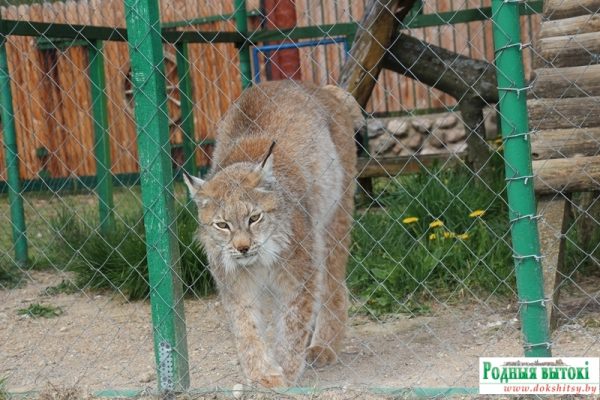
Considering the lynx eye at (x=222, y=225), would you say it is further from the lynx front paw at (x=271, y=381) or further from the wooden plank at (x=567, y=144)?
the wooden plank at (x=567, y=144)

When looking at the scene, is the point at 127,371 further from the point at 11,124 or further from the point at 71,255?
the point at 11,124

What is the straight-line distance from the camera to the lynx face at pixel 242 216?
4.52 meters

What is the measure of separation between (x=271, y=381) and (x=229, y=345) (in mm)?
1057

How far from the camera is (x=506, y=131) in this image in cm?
360

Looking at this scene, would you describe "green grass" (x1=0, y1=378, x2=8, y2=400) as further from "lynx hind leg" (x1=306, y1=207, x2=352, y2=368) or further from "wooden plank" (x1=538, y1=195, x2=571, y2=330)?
"wooden plank" (x1=538, y1=195, x2=571, y2=330)

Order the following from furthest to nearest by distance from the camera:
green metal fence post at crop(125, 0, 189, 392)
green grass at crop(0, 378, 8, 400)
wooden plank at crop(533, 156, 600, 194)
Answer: wooden plank at crop(533, 156, 600, 194)
green grass at crop(0, 378, 8, 400)
green metal fence post at crop(125, 0, 189, 392)

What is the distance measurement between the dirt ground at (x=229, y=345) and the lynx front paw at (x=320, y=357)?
0.05 meters

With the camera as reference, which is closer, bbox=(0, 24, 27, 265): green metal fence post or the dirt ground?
the dirt ground

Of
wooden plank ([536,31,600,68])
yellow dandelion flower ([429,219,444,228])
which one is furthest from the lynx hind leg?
wooden plank ([536,31,600,68])

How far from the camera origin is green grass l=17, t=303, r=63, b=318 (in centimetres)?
614

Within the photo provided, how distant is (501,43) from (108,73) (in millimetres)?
8125

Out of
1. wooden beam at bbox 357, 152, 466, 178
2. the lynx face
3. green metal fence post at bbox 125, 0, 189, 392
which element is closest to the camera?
green metal fence post at bbox 125, 0, 189, 392

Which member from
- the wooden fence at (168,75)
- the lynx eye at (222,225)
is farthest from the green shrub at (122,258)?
the wooden fence at (168,75)

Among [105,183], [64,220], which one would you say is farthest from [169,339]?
[64,220]
